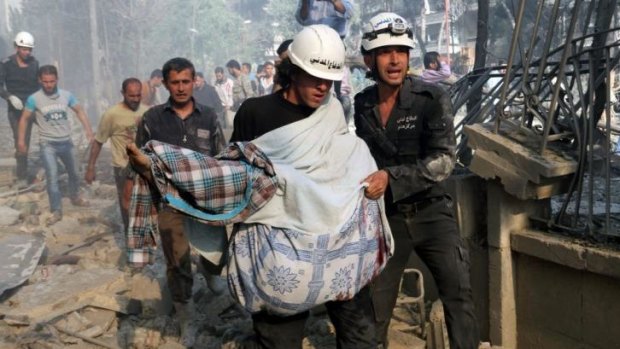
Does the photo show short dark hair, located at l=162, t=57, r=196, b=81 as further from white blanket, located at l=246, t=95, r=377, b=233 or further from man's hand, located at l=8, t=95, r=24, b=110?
man's hand, located at l=8, t=95, r=24, b=110

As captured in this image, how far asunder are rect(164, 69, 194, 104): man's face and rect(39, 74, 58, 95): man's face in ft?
14.0

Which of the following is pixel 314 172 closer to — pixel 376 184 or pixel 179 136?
pixel 376 184

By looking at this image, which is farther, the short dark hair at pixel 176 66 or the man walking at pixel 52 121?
the man walking at pixel 52 121

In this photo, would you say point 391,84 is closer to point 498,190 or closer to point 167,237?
point 498,190

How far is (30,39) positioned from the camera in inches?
389

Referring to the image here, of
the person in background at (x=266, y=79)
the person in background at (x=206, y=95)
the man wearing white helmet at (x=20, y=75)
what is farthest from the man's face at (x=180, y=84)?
the person in background at (x=266, y=79)

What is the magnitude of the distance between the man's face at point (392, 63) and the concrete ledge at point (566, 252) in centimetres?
136

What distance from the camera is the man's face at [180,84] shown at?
4402 mm

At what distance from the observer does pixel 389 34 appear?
3.13 metres

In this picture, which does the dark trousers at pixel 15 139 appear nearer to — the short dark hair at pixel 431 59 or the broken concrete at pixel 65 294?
the broken concrete at pixel 65 294

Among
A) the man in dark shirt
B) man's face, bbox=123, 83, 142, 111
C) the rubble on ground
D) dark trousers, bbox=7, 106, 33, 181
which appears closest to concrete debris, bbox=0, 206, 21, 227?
the rubble on ground

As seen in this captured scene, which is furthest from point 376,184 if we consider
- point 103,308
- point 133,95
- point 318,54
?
point 133,95

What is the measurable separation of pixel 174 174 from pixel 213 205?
20 centimetres

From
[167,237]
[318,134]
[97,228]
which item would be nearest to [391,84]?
[318,134]
